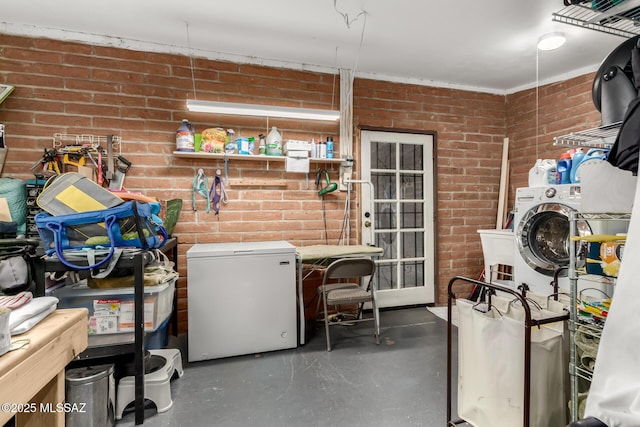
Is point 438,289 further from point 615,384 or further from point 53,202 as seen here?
point 53,202

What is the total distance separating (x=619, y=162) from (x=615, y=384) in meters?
0.81

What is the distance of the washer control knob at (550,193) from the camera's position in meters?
2.73

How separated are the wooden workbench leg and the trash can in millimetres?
811

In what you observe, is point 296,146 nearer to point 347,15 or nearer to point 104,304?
point 347,15

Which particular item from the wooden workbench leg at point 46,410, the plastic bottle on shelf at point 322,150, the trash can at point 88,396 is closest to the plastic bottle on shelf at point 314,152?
the plastic bottle on shelf at point 322,150

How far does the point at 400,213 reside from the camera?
12.5 feet

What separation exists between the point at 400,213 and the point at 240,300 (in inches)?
82.0

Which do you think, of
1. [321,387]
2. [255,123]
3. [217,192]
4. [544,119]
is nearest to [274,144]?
[255,123]

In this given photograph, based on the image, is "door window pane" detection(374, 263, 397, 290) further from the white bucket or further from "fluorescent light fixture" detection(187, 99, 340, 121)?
the white bucket

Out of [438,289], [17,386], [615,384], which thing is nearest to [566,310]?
[615,384]

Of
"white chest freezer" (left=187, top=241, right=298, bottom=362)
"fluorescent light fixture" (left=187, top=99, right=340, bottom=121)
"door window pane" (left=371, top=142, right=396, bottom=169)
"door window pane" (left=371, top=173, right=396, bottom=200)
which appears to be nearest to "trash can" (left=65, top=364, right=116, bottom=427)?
"white chest freezer" (left=187, top=241, right=298, bottom=362)

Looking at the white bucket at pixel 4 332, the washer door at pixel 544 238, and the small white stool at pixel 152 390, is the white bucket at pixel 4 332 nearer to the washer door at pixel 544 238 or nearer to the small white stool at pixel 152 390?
the small white stool at pixel 152 390

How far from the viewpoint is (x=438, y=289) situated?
392cm

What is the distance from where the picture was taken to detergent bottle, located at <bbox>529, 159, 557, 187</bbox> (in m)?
3.02
